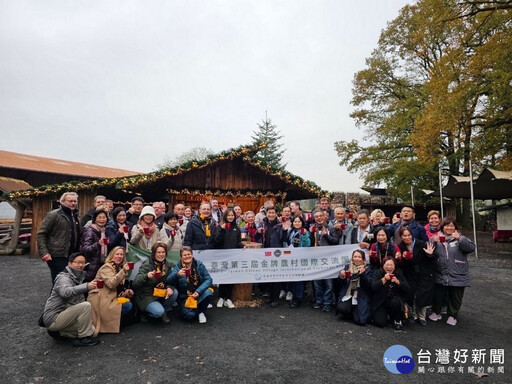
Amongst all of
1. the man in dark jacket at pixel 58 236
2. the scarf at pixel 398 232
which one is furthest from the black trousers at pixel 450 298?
the man in dark jacket at pixel 58 236

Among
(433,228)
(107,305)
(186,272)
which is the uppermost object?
(433,228)

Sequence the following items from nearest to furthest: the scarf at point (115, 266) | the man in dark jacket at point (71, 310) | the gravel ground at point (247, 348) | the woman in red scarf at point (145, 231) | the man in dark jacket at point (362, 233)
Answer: the gravel ground at point (247, 348) → the man in dark jacket at point (71, 310) → the scarf at point (115, 266) → the woman in red scarf at point (145, 231) → the man in dark jacket at point (362, 233)

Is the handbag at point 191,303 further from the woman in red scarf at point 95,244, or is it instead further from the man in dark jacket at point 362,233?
the man in dark jacket at point 362,233

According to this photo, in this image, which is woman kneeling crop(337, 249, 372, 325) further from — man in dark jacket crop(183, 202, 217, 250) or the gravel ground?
man in dark jacket crop(183, 202, 217, 250)

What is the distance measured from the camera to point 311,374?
3.49 meters

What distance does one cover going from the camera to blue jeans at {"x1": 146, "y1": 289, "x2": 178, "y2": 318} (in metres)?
4.86

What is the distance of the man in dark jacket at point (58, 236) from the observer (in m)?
4.80

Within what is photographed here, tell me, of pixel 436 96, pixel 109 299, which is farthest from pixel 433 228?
pixel 436 96

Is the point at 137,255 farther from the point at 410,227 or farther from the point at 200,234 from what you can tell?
the point at 410,227

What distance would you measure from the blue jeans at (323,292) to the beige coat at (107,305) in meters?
3.56

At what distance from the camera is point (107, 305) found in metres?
4.56

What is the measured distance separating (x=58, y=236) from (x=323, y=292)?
190 inches

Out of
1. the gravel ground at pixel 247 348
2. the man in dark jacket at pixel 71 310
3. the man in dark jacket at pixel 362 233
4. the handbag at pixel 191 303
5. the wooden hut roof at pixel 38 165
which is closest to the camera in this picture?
the gravel ground at pixel 247 348

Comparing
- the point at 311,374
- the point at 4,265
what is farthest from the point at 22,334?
the point at 4,265
